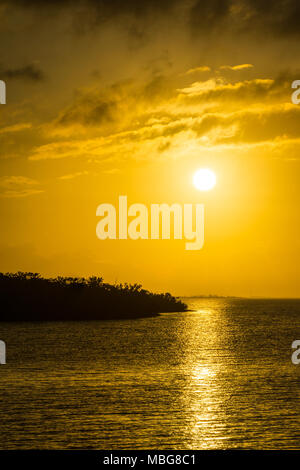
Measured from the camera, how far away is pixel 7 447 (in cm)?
3872

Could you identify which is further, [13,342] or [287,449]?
[13,342]

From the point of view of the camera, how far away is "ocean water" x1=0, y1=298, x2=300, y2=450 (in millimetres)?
41344

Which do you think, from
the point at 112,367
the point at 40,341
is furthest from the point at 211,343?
the point at 112,367

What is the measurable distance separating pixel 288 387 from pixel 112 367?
26.7 metres

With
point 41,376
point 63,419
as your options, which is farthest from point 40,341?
point 63,419

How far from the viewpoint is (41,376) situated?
7038cm

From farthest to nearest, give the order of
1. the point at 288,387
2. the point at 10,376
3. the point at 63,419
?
the point at 10,376
the point at 288,387
the point at 63,419

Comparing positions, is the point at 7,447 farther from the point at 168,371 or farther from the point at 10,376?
the point at 168,371

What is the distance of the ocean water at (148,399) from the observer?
4134 centimetres

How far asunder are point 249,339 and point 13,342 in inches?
1992

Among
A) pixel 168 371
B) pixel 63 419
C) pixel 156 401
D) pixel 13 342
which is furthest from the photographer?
pixel 13 342

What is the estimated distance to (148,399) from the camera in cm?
5547

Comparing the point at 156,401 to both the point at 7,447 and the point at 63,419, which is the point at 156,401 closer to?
the point at 63,419
